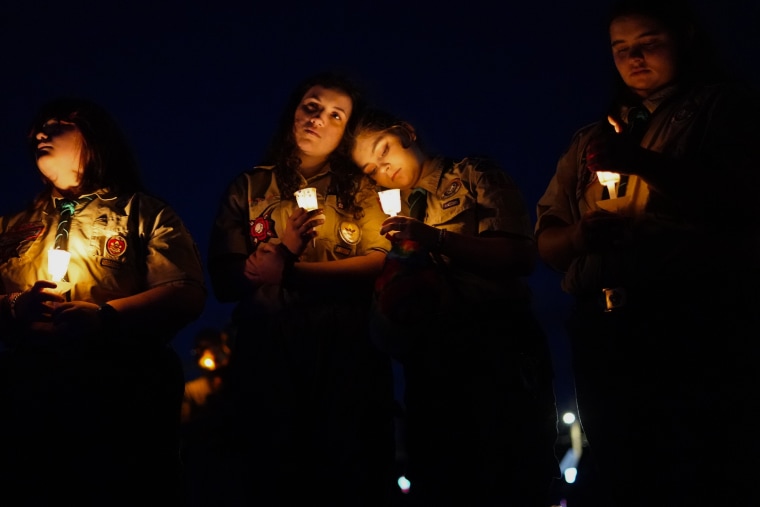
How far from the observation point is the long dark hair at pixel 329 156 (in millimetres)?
4281

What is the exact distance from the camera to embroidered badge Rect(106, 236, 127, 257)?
12.2 feet

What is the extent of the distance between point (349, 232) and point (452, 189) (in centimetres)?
65

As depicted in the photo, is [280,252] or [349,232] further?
[349,232]

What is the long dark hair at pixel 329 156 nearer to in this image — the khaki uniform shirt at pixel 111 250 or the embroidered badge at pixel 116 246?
the khaki uniform shirt at pixel 111 250

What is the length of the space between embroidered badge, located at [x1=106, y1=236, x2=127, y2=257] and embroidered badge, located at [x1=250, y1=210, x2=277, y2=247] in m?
0.71

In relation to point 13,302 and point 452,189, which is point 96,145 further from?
point 452,189

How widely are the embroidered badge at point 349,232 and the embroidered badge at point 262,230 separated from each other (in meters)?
0.38

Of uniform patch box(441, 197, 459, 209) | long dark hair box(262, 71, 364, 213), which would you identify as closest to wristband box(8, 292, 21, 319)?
long dark hair box(262, 71, 364, 213)

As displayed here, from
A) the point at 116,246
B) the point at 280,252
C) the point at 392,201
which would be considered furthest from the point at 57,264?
the point at 392,201

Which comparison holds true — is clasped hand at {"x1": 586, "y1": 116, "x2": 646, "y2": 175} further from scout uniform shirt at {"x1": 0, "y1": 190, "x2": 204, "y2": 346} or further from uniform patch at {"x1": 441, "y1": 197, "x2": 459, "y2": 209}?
scout uniform shirt at {"x1": 0, "y1": 190, "x2": 204, "y2": 346}

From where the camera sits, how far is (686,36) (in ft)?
10.4

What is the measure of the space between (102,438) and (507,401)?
189 centimetres

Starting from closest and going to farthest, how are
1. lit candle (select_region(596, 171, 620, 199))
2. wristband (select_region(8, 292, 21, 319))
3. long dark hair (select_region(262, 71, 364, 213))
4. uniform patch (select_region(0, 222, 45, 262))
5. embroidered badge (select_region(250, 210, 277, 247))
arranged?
1. lit candle (select_region(596, 171, 620, 199))
2. wristband (select_region(8, 292, 21, 319))
3. uniform patch (select_region(0, 222, 45, 262))
4. embroidered badge (select_region(250, 210, 277, 247))
5. long dark hair (select_region(262, 71, 364, 213))

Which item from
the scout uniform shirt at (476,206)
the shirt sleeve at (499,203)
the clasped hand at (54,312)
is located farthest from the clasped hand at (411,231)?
the clasped hand at (54,312)
